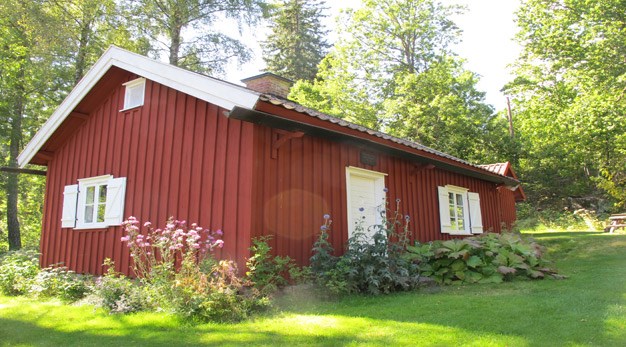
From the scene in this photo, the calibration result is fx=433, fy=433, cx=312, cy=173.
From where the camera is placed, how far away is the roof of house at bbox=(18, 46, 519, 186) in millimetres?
5507

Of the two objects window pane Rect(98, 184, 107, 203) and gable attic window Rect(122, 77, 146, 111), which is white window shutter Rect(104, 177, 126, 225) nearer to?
window pane Rect(98, 184, 107, 203)

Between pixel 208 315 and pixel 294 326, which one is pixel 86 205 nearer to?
pixel 208 315

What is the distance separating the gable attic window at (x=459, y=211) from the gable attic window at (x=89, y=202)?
705cm

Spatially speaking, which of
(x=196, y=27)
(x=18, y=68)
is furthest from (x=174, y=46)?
(x=18, y=68)

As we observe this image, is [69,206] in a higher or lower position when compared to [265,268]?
higher

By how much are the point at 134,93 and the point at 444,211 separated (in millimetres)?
7228

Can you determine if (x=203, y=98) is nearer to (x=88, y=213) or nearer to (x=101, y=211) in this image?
(x=101, y=211)

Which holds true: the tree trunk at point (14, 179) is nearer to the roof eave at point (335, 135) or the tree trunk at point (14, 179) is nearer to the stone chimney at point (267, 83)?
the stone chimney at point (267, 83)

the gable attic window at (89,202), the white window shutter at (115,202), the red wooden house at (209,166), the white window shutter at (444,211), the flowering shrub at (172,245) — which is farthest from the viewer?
the white window shutter at (444,211)

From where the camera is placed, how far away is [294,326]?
4.26 meters

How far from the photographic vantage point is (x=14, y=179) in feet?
54.6

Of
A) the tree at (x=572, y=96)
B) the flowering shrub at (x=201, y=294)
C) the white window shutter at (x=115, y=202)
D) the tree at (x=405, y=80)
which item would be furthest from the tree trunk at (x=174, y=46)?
the tree at (x=572, y=96)

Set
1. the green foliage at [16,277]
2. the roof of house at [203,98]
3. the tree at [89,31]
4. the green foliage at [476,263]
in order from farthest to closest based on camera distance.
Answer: the tree at [89,31], the green foliage at [16,277], the green foliage at [476,263], the roof of house at [203,98]

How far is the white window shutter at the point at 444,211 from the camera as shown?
10.1m
